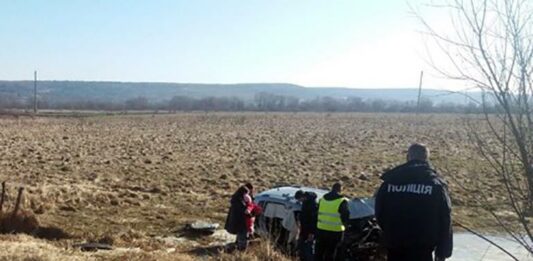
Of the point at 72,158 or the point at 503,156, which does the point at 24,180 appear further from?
the point at 503,156

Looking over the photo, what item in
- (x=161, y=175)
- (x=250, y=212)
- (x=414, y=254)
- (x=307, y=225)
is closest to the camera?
(x=414, y=254)

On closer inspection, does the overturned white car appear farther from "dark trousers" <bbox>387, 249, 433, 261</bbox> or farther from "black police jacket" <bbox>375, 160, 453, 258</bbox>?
"black police jacket" <bbox>375, 160, 453, 258</bbox>

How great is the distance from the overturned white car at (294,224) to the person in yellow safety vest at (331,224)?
0.90 feet

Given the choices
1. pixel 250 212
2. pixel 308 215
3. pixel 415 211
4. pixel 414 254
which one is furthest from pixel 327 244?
pixel 415 211

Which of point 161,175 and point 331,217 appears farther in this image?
point 161,175

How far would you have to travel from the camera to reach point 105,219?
14320mm

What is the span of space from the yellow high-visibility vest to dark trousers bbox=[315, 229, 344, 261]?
9cm

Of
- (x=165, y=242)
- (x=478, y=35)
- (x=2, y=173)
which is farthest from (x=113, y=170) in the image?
(x=478, y=35)

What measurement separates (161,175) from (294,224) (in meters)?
11.9

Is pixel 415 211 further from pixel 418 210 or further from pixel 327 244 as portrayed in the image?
pixel 327 244

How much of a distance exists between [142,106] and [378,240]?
119 metres

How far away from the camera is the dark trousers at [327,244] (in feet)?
32.8

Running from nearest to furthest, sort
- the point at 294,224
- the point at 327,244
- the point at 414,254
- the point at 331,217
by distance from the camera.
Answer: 1. the point at 414,254
2. the point at 331,217
3. the point at 327,244
4. the point at 294,224

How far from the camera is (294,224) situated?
11.0 m
